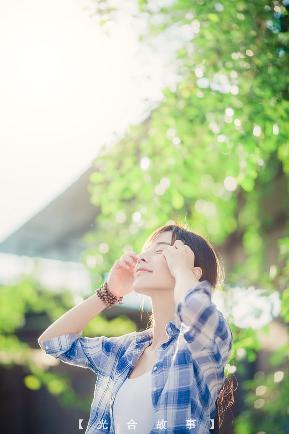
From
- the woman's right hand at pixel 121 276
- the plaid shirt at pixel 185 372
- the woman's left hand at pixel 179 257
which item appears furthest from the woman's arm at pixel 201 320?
the woman's right hand at pixel 121 276

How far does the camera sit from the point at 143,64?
12.1 ft

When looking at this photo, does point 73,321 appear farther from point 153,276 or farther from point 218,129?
point 218,129

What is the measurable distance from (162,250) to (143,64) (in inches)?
79.3

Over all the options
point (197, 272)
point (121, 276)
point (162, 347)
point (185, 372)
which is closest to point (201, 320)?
point (185, 372)

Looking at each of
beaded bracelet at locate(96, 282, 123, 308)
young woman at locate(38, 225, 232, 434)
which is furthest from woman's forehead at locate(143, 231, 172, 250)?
beaded bracelet at locate(96, 282, 123, 308)

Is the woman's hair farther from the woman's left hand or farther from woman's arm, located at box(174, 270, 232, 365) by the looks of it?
woman's arm, located at box(174, 270, 232, 365)

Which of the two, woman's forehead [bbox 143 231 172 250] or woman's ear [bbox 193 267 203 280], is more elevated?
woman's forehead [bbox 143 231 172 250]

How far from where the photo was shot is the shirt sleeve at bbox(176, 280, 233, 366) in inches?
59.4

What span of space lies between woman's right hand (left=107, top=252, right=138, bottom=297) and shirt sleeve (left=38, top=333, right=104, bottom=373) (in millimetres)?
191

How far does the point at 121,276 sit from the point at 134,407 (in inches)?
21.9

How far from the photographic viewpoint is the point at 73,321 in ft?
6.86

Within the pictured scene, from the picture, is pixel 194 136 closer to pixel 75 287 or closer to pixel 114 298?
pixel 114 298

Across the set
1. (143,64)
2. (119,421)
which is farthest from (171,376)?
(143,64)

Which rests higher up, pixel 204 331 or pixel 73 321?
pixel 204 331
